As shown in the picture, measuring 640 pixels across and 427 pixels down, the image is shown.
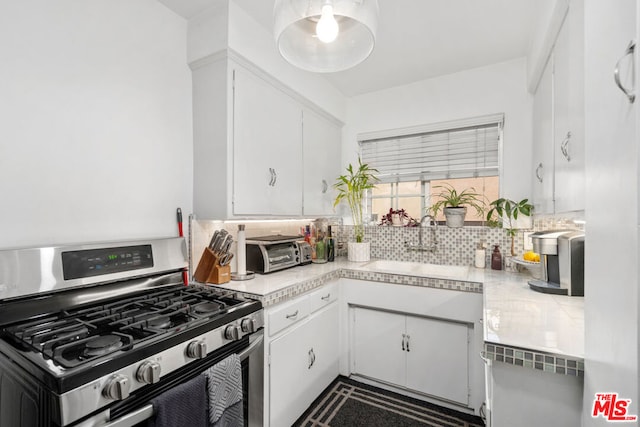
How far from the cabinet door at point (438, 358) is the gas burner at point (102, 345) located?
5.70 feet

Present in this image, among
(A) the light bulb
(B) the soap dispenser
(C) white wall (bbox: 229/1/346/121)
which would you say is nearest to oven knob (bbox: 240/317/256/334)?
(A) the light bulb

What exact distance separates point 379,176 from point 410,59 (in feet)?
3.44

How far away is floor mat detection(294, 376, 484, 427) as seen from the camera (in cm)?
189

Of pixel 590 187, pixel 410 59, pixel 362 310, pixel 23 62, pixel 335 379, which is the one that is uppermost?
pixel 410 59

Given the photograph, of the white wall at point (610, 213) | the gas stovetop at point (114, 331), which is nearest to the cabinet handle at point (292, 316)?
the gas stovetop at point (114, 331)

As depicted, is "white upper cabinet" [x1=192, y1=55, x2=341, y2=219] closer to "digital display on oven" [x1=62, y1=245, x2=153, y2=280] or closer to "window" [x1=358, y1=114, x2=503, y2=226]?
"digital display on oven" [x1=62, y1=245, x2=153, y2=280]

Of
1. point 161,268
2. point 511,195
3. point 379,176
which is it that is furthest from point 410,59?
point 161,268

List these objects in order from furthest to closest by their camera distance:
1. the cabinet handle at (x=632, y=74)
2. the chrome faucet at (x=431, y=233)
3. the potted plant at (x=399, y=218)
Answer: the potted plant at (x=399, y=218) < the chrome faucet at (x=431, y=233) < the cabinet handle at (x=632, y=74)

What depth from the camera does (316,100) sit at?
2531 millimetres

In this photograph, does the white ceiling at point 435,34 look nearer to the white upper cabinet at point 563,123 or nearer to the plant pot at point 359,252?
the white upper cabinet at point 563,123

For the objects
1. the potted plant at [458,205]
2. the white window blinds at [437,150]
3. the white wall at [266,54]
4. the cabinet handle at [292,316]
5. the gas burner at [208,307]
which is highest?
the white wall at [266,54]

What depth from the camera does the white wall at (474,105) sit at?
2363mm

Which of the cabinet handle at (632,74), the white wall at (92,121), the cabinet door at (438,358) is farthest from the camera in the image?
the cabinet door at (438,358)

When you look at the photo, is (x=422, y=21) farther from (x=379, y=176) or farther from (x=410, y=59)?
(x=379, y=176)
